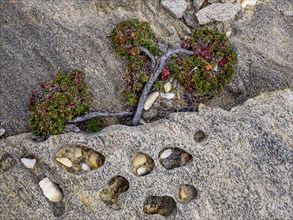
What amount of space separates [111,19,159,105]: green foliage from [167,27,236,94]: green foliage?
0.59 metres

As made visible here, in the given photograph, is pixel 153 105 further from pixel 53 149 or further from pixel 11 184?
pixel 11 184

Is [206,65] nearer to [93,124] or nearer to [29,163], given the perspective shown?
[93,124]

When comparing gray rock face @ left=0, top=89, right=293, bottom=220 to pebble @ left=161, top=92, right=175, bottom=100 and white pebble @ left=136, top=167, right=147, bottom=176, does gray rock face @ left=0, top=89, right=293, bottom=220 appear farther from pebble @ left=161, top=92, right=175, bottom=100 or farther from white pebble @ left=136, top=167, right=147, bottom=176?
pebble @ left=161, top=92, right=175, bottom=100

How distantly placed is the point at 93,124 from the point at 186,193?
2.38 meters

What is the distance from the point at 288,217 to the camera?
7262mm

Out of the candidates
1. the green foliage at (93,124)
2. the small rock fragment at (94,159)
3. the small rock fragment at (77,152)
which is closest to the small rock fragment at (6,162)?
the small rock fragment at (77,152)

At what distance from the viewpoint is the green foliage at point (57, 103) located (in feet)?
26.4

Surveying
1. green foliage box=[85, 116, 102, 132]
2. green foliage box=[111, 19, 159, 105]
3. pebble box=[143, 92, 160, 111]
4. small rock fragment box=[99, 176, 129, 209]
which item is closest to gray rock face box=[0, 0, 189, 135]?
green foliage box=[111, 19, 159, 105]

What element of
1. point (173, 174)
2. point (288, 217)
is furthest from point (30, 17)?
point (288, 217)

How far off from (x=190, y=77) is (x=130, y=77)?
1.29 meters

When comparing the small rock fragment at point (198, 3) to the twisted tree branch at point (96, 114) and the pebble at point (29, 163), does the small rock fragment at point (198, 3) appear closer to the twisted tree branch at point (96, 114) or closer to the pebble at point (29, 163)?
the twisted tree branch at point (96, 114)

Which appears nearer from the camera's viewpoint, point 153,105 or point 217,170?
point 217,170

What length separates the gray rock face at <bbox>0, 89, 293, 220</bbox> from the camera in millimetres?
7379

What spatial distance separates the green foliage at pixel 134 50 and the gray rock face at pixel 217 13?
4.19 feet
